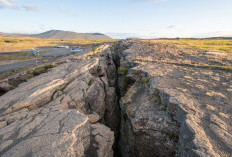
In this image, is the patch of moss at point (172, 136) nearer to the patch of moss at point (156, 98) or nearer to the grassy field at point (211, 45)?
the patch of moss at point (156, 98)

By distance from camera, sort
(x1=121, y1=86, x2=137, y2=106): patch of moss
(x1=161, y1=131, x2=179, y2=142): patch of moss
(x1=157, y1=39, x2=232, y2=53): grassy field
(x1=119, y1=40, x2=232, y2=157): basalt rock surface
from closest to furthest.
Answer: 1. (x1=119, y1=40, x2=232, y2=157): basalt rock surface
2. (x1=161, y1=131, x2=179, y2=142): patch of moss
3. (x1=121, y1=86, x2=137, y2=106): patch of moss
4. (x1=157, y1=39, x2=232, y2=53): grassy field

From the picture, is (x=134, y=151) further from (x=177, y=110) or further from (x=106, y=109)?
(x=106, y=109)

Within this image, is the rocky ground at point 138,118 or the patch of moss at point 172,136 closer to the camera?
the rocky ground at point 138,118

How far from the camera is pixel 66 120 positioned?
255 inches

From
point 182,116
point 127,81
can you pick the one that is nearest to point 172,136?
point 182,116

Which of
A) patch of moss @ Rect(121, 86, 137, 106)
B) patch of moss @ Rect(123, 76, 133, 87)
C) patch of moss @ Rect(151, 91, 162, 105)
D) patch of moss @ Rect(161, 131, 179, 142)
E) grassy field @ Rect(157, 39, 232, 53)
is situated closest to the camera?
patch of moss @ Rect(161, 131, 179, 142)

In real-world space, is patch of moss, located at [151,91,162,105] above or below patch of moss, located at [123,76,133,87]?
above

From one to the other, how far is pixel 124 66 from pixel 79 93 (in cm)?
801

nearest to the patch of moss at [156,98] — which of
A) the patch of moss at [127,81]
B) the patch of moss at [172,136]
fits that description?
the patch of moss at [172,136]

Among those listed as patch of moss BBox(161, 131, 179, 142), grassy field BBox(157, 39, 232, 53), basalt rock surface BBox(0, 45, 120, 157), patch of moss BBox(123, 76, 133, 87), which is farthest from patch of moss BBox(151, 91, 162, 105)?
grassy field BBox(157, 39, 232, 53)

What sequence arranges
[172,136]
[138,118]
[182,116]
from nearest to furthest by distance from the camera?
[182,116] → [172,136] → [138,118]

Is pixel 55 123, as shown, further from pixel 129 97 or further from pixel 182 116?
pixel 182 116

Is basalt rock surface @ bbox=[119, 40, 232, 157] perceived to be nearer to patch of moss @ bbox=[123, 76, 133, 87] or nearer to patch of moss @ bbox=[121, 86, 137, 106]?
patch of moss @ bbox=[121, 86, 137, 106]

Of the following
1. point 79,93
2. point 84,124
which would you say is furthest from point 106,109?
point 84,124
